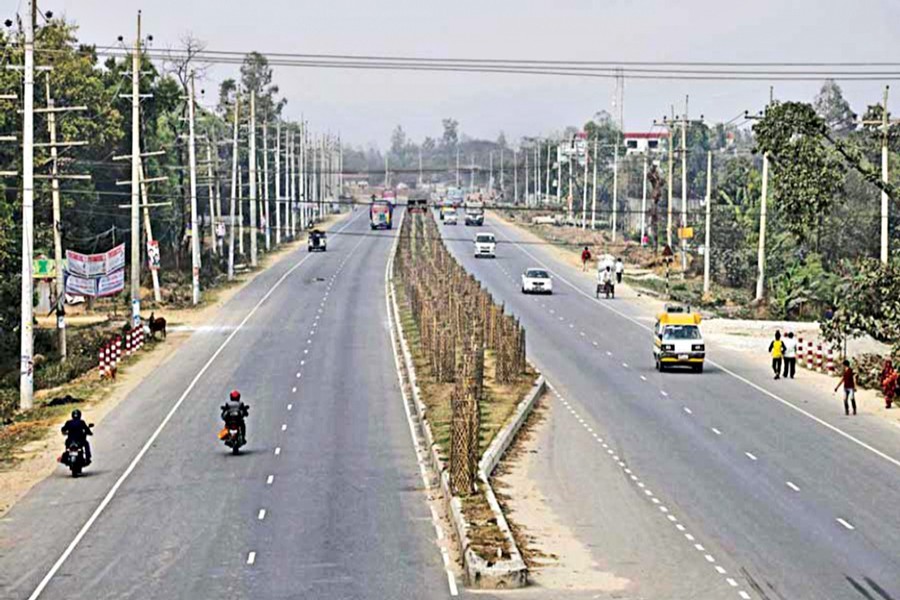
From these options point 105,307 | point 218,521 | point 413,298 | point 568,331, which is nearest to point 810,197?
point 568,331

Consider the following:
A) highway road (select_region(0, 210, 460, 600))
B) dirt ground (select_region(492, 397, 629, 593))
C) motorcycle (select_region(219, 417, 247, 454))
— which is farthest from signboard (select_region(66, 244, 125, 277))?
dirt ground (select_region(492, 397, 629, 593))

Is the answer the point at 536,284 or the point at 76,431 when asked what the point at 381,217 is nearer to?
the point at 536,284

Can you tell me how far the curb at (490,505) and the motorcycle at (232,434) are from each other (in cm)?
453

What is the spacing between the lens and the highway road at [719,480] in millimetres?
22938

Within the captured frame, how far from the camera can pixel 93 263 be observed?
5934 centimetres

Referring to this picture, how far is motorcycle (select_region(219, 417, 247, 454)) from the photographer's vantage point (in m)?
34.6

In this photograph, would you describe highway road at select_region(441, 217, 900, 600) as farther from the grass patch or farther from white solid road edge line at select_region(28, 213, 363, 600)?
white solid road edge line at select_region(28, 213, 363, 600)

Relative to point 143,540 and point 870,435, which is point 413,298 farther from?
point 143,540

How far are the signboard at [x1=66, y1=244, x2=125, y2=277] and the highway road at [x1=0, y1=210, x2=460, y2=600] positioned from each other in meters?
6.04

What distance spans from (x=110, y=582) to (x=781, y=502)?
13.2 meters

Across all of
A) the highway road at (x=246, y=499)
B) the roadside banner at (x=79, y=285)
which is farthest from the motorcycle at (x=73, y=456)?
the roadside banner at (x=79, y=285)

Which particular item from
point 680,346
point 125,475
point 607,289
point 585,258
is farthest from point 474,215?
point 125,475

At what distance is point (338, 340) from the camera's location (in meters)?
59.6

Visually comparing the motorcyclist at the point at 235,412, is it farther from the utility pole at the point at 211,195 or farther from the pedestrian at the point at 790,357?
the utility pole at the point at 211,195
